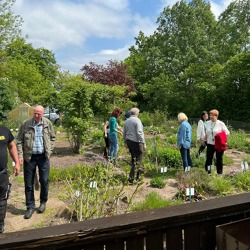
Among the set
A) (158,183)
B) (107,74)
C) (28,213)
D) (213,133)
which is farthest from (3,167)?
(107,74)

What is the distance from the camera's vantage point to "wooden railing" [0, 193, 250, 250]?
139cm

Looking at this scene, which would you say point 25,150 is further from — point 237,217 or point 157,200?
point 237,217

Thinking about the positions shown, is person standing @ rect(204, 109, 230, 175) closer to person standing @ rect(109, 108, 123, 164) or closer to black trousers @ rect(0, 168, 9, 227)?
person standing @ rect(109, 108, 123, 164)

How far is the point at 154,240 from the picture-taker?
1.69 m

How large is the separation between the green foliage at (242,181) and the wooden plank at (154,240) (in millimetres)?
5390

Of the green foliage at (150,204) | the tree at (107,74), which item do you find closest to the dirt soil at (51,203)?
the green foliage at (150,204)

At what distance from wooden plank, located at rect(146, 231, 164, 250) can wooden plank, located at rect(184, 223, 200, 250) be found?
179 mm

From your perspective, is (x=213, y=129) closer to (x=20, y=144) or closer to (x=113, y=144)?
(x=113, y=144)

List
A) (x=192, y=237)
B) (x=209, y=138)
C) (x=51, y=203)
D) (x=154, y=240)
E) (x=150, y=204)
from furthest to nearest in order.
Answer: (x=209, y=138) → (x=51, y=203) → (x=150, y=204) → (x=192, y=237) → (x=154, y=240)

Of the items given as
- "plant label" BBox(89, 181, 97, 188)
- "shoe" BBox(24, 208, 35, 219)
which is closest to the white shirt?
"plant label" BBox(89, 181, 97, 188)

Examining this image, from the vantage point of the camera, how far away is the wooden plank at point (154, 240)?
5.52 ft

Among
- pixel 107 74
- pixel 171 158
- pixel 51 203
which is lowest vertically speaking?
pixel 51 203

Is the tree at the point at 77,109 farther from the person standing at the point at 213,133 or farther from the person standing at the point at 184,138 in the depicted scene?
the person standing at the point at 213,133

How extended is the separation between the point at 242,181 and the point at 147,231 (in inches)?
227
